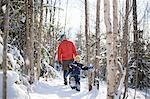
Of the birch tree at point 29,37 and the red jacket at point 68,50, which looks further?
the red jacket at point 68,50

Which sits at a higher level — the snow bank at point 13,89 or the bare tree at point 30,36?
the bare tree at point 30,36

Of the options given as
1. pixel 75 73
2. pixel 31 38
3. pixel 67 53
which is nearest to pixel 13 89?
pixel 31 38

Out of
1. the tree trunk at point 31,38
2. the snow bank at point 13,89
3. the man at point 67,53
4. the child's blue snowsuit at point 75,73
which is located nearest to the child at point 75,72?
the child's blue snowsuit at point 75,73

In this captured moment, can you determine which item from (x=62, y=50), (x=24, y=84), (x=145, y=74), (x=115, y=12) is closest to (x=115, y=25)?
(x=115, y=12)

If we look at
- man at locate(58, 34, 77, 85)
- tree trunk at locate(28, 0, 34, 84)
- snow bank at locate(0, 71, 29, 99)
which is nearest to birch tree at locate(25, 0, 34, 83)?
tree trunk at locate(28, 0, 34, 84)

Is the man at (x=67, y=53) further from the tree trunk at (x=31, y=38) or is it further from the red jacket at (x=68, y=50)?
the tree trunk at (x=31, y=38)

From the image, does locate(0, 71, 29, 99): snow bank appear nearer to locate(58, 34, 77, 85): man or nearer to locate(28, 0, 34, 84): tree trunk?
locate(28, 0, 34, 84): tree trunk

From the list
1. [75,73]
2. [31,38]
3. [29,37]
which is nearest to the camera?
[31,38]

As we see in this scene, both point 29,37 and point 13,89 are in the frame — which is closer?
point 13,89

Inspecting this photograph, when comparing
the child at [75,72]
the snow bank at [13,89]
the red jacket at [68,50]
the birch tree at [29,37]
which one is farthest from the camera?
the red jacket at [68,50]

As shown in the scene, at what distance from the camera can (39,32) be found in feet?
45.6

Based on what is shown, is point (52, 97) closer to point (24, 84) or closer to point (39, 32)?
point (24, 84)

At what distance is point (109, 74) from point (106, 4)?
1703mm

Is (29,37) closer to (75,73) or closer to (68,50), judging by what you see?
(68,50)
